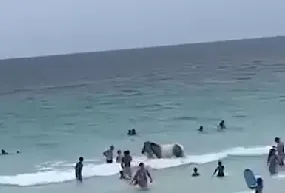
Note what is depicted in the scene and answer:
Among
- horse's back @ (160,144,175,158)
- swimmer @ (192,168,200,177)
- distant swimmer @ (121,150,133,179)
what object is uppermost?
horse's back @ (160,144,175,158)

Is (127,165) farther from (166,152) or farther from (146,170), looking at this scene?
(166,152)

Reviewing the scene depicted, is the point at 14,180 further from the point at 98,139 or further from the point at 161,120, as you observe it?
the point at 161,120

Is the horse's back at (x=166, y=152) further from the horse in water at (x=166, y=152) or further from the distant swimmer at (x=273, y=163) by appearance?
the distant swimmer at (x=273, y=163)

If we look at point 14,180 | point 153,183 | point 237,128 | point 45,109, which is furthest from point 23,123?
point 153,183

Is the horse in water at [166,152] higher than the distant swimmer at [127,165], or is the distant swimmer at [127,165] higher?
the horse in water at [166,152]

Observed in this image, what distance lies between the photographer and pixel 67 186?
21.5 metres

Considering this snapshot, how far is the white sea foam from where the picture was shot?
23.1 meters

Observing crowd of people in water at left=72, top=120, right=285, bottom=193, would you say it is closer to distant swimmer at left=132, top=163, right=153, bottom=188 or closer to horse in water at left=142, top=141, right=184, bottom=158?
distant swimmer at left=132, top=163, right=153, bottom=188

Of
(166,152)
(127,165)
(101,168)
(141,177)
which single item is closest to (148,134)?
(166,152)

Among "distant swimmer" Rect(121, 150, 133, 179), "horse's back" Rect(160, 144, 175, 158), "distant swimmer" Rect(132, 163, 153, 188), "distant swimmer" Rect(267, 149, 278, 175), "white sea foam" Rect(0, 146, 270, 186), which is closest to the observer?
"distant swimmer" Rect(132, 163, 153, 188)

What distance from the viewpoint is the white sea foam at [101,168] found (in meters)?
23.1

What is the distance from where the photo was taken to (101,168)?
24297 mm

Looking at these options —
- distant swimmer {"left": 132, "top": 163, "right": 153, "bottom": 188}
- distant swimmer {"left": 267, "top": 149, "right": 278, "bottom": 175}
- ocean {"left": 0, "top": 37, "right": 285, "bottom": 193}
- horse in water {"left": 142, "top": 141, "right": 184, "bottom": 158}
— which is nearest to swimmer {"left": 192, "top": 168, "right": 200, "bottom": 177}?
ocean {"left": 0, "top": 37, "right": 285, "bottom": 193}

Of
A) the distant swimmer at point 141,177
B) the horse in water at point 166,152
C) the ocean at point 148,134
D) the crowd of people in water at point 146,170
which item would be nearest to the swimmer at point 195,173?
the crowd of people in water at point 146,170
